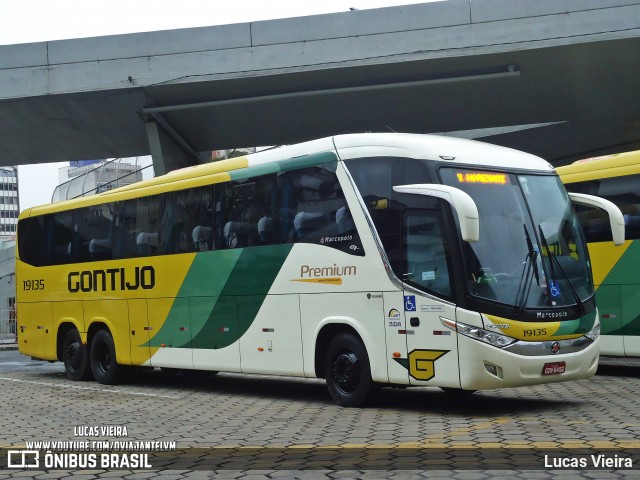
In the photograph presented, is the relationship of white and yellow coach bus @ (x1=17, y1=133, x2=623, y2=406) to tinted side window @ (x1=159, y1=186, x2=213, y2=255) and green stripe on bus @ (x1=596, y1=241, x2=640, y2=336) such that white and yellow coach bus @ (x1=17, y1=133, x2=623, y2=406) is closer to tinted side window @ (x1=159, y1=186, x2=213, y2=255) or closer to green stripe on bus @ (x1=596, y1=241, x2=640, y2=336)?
tinted side window @ (x1=159, y1=186, x2=213, y2=255)

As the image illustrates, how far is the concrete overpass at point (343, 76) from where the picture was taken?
22.8 m

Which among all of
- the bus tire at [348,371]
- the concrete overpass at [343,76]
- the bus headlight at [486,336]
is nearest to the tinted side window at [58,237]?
the concrete overpass at [343,76]

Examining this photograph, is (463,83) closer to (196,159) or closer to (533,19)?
(533,19)

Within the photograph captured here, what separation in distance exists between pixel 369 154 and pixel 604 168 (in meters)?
5.21

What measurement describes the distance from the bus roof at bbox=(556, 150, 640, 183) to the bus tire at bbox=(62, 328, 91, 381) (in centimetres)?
896

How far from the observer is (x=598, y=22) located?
22234 millimetres

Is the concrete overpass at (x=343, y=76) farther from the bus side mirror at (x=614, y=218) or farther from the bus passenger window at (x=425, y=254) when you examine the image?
the bus passenger window at (x=425, y=254)

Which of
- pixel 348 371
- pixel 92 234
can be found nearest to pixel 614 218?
pixel 348 371

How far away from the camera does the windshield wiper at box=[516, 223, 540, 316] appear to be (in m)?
10.4

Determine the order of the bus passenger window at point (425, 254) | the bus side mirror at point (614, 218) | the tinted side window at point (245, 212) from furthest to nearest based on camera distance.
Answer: the tinted side window at point (245, 212) < the bus side mirror at point (614, 218) < the bus passenger window at point (425, 254)

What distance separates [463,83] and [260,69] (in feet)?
17.2

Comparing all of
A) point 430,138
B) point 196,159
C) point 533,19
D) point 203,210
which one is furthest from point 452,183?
point 196,159

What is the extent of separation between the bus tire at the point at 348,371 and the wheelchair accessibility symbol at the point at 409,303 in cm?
89

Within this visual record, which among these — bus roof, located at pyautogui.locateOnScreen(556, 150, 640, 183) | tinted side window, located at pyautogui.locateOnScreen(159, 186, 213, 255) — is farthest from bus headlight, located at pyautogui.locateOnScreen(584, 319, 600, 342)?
tinted side window, located at pyautogui.locateOnScreen(159, 186, 213, 255)
